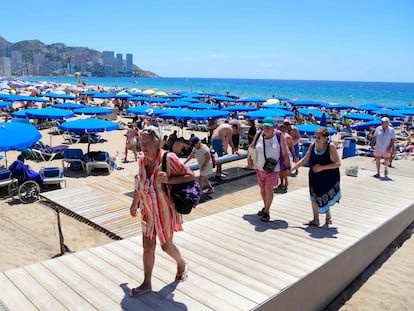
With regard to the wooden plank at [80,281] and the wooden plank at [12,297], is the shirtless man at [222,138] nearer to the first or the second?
the wooden plank at [80,281]

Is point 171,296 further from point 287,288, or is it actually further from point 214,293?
point 287,288

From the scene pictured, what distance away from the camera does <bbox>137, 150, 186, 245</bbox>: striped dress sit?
2721 mm

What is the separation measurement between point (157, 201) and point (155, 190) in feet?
0.29

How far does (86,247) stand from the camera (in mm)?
5055

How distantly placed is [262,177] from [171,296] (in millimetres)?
2140

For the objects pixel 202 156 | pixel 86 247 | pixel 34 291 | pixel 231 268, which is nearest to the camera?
pixel 34 291

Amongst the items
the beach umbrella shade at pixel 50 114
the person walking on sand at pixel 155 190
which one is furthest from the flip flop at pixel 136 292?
the beach umbrella shade at pixel 50 114

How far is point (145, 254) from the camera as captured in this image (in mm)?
2910

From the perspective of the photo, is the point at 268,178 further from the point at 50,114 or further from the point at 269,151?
the point at 50,114

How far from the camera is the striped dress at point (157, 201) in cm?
272

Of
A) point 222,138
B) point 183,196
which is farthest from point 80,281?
point 222,138

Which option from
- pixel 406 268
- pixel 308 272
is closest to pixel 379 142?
pixel 406 268

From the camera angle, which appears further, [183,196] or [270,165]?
[270,165]

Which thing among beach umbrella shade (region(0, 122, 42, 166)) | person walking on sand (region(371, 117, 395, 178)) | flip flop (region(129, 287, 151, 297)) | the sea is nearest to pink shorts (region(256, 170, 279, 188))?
flip flop (region(129, 287, 151, 297))
